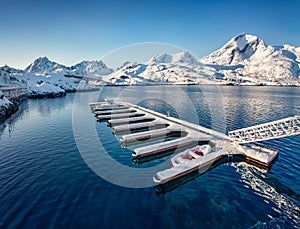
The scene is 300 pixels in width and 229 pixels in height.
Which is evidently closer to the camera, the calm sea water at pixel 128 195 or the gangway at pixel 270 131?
the calm sea water at pixel 128 195

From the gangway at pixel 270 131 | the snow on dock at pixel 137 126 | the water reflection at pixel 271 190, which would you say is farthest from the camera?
the snow on dock at pixel 137 126

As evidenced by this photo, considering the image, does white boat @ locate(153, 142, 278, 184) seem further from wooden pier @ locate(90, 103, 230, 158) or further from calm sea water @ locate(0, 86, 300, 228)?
wooden pier @ locate(90, 103, 230, 158)

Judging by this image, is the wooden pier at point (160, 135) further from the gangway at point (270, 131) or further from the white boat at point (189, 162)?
the white boat at point (189, 162)

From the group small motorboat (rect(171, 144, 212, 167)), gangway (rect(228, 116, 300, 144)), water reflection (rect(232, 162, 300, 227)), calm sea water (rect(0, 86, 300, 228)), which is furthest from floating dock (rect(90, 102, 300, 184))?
water reflection (rect(232, 162, 300, 227))

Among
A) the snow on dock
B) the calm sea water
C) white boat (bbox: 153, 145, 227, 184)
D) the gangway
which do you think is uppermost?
the gangway

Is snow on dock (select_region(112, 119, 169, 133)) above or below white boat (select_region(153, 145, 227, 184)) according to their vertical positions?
above

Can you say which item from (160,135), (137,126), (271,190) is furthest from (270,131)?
(137,126)

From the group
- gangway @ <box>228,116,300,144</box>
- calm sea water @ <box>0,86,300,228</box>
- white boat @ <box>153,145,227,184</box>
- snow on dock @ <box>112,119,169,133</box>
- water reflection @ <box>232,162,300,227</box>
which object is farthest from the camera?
snow on dock @ <box>112,119,169,133</box>

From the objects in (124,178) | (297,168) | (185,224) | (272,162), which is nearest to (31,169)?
(124,178)

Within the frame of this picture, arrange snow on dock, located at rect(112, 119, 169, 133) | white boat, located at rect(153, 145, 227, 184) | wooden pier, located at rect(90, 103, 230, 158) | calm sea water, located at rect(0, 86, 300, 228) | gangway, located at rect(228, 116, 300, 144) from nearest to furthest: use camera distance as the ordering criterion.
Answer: calm sea water, located at rect(0, 86, 300, 228), white boat, located at rect(153, 145, 227, 184), gangway, located at rect(228, 116, 300, 144), wooden pier, located at rect(90, 103, 230, 158), snow on dock, located at rect(112, 119, 169, 133)

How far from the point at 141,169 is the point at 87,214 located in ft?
32.0

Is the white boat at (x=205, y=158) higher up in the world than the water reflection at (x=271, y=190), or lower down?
higher up

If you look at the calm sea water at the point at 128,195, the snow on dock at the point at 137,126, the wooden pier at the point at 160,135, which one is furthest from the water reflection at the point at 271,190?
the snow on dock at the point at 137,126

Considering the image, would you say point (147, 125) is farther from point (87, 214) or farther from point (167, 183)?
point (87, 214)
